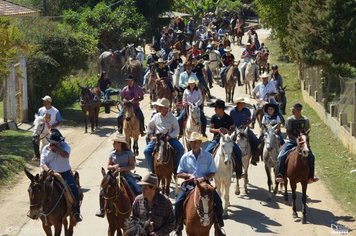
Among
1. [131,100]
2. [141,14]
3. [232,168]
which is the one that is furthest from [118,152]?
[141,14]

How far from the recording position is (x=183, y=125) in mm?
22391

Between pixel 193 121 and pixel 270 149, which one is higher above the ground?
pixel 193 121

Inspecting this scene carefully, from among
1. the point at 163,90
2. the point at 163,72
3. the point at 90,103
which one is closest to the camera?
the point at 90,103

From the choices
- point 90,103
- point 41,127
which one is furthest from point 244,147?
point 90,103

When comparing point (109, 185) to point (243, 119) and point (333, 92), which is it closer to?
point (243, 119)

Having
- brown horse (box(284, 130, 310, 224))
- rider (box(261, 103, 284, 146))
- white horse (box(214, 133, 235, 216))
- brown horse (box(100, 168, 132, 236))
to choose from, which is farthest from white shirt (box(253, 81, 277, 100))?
brown horse (box(100, 168, 132, 236))

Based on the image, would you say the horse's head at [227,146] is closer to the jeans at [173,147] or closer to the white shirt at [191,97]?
the jeans at [173,147]

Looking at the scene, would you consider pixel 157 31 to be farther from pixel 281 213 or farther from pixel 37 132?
pixel 281 213

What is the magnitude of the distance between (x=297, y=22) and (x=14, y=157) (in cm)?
1485

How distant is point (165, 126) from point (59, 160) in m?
4.18

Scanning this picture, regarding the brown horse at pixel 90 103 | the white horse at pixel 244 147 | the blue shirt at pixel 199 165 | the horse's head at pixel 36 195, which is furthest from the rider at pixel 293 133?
the brown horse at pixel 90 103

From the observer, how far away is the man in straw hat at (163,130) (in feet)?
59.7

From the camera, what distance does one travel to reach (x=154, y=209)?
430 inches

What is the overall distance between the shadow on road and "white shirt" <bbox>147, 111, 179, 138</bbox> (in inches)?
90.8
